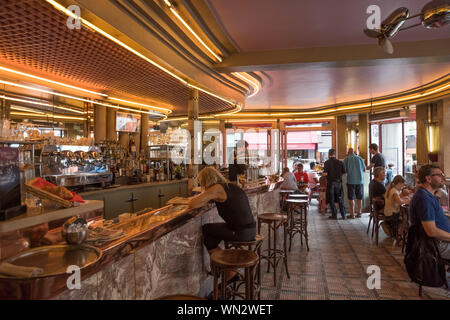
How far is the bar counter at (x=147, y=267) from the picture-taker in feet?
4.55

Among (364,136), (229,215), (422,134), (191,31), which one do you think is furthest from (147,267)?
(364,136)

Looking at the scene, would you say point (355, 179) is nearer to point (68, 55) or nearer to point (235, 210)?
point (235, 210)

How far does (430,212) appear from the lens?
3.12 meters

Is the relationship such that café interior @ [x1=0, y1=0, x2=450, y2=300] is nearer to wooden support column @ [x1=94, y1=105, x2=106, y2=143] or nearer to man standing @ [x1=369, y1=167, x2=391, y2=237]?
wooden support column @ [x1=94, y1=105, x2=106, y2=143]

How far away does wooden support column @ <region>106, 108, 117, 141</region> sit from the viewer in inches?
280

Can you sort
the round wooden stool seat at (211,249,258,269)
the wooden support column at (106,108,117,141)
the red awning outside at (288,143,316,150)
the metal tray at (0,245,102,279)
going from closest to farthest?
the metal tray at (0,245,102,279) < the round wooden stool seat at (211,249,258,269) < the wooden support column at (106,108,117,141) < the red awning outside at (288,143,316,150)

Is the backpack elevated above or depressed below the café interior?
below

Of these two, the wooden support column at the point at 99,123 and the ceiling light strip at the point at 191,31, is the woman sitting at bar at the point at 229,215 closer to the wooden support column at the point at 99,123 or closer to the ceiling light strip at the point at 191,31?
the ceiling light strip at the point at 191,31

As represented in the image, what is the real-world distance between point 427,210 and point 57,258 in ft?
11.1

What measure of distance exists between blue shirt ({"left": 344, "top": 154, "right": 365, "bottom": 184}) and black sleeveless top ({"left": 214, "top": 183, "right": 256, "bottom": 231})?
578 centimetres

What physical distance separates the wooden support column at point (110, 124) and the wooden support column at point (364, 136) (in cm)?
819

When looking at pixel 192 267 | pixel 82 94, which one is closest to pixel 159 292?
pixel 192 267

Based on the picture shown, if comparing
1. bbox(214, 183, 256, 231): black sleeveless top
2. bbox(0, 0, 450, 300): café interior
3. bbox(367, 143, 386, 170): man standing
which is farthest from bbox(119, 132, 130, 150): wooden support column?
bbox(367, 143, 386, 170): man standing
